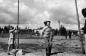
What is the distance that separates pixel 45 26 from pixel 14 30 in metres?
2.49

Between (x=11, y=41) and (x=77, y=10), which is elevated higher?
(x=77, y=10)

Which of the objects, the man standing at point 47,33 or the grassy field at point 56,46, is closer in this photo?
the man standing at point 47,33

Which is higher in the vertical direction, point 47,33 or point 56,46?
Result: point 47,33

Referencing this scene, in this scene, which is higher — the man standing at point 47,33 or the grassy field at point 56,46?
the man standing at point 47,33

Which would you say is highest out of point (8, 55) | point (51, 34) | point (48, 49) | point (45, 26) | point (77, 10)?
point (77, 10)

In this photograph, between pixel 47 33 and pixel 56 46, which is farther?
pixel 56 46

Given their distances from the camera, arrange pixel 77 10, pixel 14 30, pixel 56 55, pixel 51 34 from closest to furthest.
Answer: pixel 51 34 < pixel 56 55 < pixel 77 10 < pixel 14 30

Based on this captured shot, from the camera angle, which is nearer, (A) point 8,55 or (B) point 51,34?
(B) point 51,34

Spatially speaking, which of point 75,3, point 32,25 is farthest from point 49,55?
point 32,25

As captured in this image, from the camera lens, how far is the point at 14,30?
763 centimetres

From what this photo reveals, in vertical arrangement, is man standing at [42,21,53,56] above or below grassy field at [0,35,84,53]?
above

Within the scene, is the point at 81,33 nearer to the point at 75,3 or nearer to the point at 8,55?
the point at 75,3

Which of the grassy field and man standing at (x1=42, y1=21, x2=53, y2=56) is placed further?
the grassy field

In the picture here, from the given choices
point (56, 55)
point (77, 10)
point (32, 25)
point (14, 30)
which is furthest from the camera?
point (32, 25)
